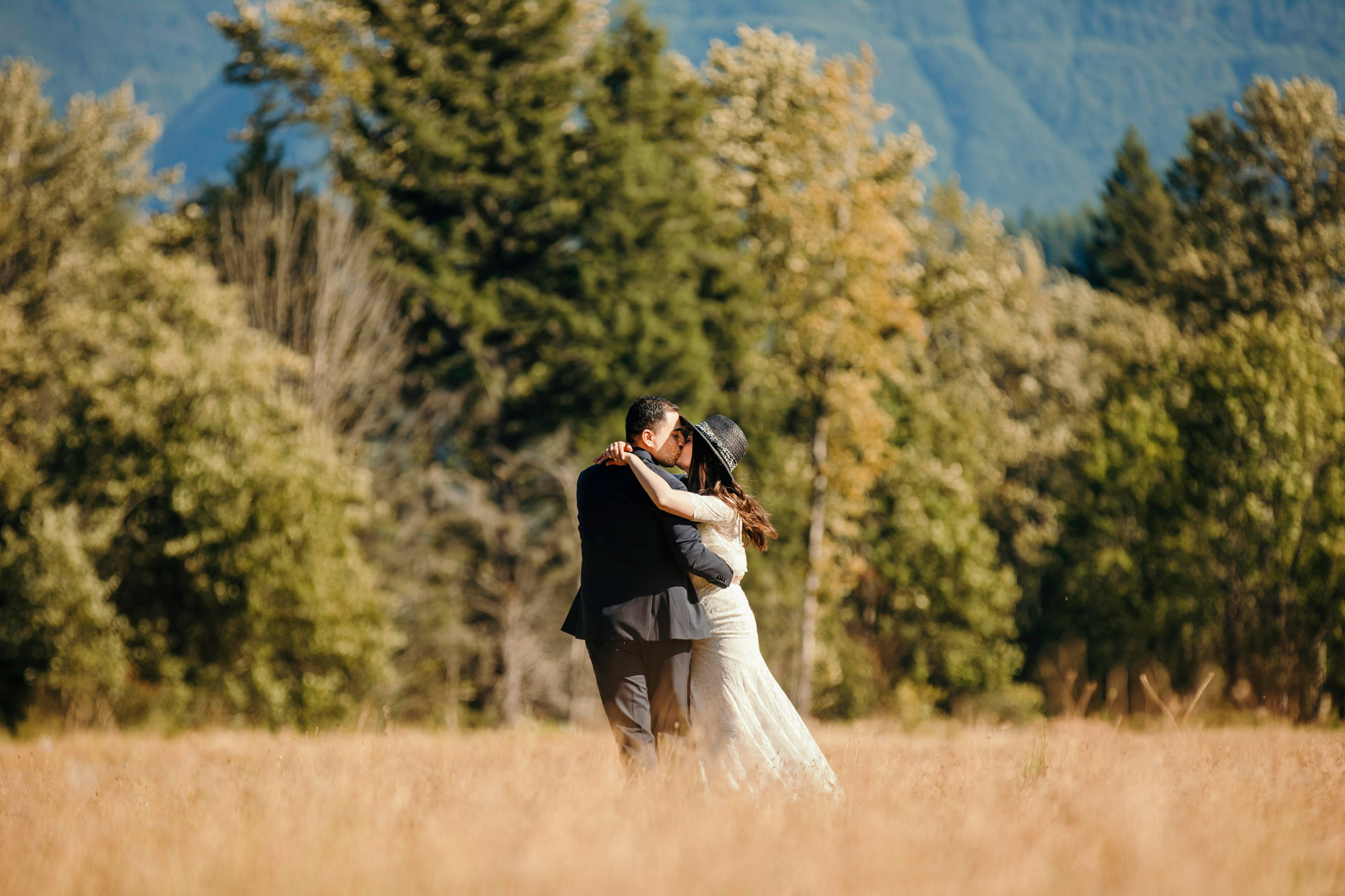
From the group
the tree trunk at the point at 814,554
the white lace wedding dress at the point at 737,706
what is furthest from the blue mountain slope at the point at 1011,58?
the white lace wedding dress at the point at 737,706

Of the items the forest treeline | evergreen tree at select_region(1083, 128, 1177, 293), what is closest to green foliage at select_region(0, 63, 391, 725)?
the forest treeline

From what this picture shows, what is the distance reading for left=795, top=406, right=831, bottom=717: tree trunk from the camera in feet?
88.6

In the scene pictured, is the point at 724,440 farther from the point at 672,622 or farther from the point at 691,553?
the point at 672,622

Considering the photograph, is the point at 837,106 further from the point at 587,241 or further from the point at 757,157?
the point at 587,241

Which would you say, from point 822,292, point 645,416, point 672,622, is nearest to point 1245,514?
point 822,292

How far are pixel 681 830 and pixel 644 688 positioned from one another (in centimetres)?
161

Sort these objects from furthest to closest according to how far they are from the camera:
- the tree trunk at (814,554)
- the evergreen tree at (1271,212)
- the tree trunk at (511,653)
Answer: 1. the evergreen tree at (1271,212)
2. the tree trunk at (814,554)
3. the tree trunk at (511,653)

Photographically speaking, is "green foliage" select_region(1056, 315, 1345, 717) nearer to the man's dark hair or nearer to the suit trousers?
the suit trousers

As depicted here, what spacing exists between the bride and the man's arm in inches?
3.0

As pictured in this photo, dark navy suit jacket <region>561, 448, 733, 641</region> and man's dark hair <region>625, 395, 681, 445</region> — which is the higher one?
man's dark hair <region>625, 395, 681, 445</region>

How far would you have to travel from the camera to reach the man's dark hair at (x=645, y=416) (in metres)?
5.71

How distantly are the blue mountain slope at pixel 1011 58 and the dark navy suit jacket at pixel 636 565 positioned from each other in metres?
74.2

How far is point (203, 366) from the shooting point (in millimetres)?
19750

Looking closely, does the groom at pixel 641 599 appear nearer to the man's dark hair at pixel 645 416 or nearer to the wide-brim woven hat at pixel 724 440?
the man's dark hair at pixel 645 416
